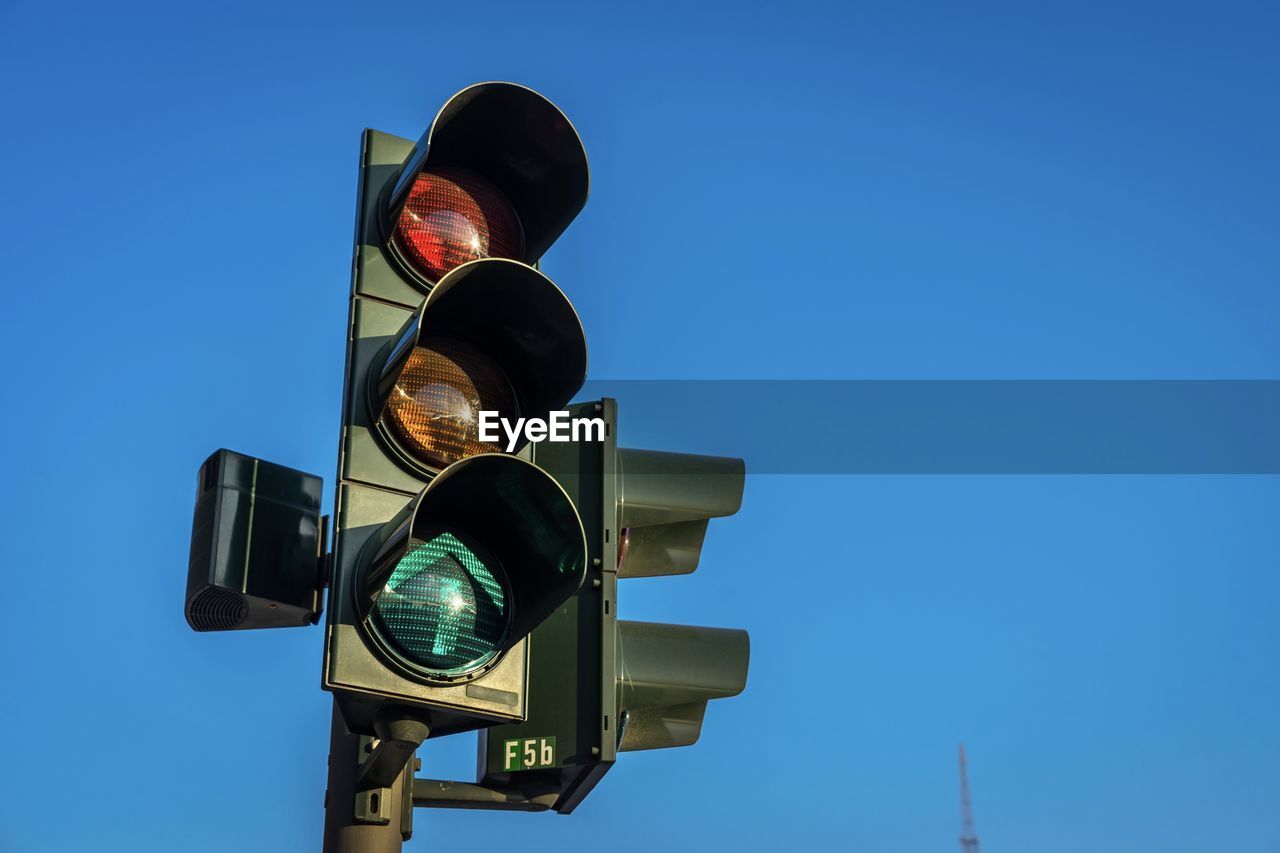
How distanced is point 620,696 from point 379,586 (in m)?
1.70

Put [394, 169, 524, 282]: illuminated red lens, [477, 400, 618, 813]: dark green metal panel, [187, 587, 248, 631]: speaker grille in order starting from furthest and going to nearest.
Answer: [477, 400, 618, 813]: dark green metal panel < [394, 169, 524, 282]: illuminated red lens < [187, 587, 248, 631]: speaker grille

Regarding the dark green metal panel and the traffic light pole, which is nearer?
the traffic light pole

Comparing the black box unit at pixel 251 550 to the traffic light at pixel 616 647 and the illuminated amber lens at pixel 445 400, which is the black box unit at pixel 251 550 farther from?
the traffic light at pixel 616 647

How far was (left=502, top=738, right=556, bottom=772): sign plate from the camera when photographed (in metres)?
4.34

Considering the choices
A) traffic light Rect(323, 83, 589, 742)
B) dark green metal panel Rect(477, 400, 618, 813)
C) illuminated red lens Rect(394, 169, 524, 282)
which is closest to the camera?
traffic light Rect(323, 83, 589, 742)

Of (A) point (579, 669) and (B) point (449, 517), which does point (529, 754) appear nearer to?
(A) point (579, 669)

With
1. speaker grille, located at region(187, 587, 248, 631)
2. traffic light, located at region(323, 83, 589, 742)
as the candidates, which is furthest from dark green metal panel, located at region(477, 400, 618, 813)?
speaker grille, located at region(187, 587, 248, 631)

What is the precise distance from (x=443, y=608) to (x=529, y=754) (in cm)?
105

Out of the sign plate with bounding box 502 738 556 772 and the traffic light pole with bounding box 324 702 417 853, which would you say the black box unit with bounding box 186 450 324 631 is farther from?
the sign plate with bounding box 502 738 556 772

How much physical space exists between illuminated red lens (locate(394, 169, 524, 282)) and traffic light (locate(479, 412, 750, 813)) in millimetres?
586

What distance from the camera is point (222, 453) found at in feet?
12.4

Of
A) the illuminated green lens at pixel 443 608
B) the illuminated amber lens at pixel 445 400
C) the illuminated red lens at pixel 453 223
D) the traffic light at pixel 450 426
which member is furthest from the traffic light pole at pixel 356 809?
the illuminated red lens at pixel 453 223

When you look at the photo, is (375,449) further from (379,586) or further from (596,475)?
(596,475)

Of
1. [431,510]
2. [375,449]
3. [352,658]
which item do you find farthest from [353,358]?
[352,658]
